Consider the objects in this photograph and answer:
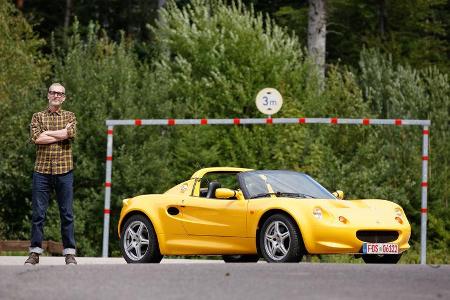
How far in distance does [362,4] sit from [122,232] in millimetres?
38786

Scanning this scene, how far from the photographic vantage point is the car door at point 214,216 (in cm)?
1605

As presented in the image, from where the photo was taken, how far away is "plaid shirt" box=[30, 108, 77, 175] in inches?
586

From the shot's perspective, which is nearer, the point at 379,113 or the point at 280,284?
the point at 280,284

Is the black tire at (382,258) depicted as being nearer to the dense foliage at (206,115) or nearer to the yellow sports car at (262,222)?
the yellow sports car at (262,222)

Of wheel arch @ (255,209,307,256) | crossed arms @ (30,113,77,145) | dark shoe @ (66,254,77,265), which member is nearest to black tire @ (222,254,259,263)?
wheel arch @ (255,209,307,256)

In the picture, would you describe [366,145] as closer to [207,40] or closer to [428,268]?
[207,40]

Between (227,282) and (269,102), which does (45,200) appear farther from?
(269,102)

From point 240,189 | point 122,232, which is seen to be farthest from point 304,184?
point 122,232

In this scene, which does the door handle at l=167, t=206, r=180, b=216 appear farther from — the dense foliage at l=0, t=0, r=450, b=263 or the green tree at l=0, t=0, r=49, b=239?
the green tree at l=0, t=0, r=49, b=239

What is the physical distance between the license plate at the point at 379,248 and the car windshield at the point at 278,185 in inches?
45.4

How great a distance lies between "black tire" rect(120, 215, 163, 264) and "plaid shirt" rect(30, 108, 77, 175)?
7.96ft

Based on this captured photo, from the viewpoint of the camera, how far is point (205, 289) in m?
11.1

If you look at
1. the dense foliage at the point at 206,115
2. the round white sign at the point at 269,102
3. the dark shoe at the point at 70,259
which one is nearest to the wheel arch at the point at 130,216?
the dark shoe at the point at 70,259

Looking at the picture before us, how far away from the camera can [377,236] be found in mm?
15703
